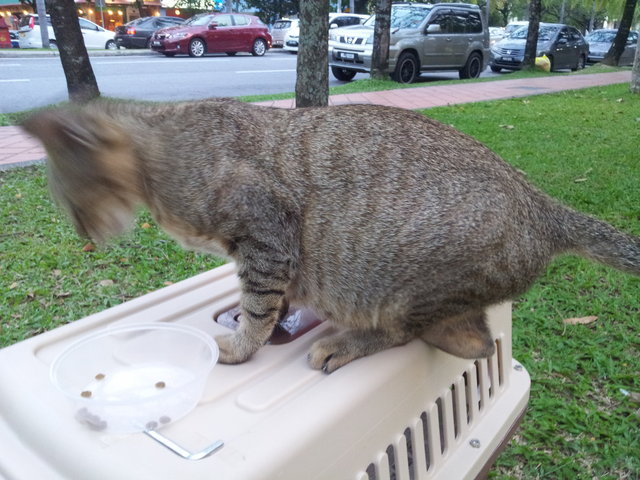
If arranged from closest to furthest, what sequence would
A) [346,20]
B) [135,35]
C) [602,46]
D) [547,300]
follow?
[547,300], [346,20], [135,35], [602,46]

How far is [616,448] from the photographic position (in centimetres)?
240

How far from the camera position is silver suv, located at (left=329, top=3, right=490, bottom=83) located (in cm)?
1334

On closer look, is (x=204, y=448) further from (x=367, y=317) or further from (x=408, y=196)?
(x=408, y=196)

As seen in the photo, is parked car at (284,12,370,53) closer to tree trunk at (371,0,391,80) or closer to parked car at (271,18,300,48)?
parked car at (271,18,300,48)

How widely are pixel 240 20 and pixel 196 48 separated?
82.2 inches

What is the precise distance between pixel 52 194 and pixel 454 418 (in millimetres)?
1636

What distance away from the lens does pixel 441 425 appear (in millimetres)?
2096

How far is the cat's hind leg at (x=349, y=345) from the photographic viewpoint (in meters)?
1.88

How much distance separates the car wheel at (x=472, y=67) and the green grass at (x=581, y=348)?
32.2 ft

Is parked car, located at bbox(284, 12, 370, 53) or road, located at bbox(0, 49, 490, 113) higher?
parked car, located at bbox(284, 12, 370, 53)

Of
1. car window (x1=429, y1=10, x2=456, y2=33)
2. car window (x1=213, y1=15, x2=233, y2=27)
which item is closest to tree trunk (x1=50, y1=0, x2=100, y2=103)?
car window (x1=429, y1=10, x2=456, y2=33)

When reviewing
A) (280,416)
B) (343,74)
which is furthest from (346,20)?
(280,416)

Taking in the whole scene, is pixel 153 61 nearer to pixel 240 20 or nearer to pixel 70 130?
pixel 240 20

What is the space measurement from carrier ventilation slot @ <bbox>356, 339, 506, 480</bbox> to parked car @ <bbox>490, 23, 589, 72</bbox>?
59.4ft
